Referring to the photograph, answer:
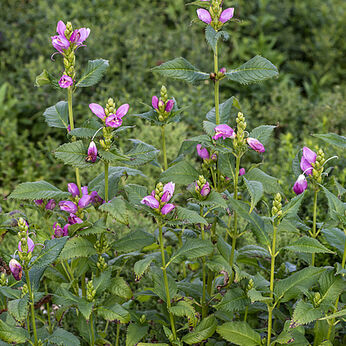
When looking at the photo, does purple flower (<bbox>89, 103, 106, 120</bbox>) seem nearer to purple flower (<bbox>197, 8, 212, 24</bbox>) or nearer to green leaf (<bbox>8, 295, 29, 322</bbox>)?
purple flower (<bbox>197, 8, 212, 24</bbox>)

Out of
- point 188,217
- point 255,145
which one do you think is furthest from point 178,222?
point 255,145

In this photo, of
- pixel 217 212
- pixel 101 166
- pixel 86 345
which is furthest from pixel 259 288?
pixel 101 166

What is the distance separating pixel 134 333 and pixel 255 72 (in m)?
1.08

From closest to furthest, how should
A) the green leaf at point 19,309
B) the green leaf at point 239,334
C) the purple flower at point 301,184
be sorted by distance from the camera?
the green leaf at point 19,309
the purple flower at point 301,184
the green leaf at point 239,334

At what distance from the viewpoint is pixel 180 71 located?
1.91 meters

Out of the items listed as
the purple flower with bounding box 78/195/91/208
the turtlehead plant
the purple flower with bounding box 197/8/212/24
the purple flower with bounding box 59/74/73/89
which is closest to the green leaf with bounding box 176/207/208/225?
the turtlehead plant

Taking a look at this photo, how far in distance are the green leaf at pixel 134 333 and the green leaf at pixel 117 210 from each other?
0.52 meters

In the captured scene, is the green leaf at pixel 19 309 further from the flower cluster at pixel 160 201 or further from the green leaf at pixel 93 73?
the green leaf at pixel 93 73

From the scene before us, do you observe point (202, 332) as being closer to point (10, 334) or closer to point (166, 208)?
point (166, 208)

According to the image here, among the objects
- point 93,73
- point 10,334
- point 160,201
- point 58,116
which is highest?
point 93,73

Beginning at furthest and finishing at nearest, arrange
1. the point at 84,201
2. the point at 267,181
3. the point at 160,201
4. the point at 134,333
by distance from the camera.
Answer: the point at 134,333
the point at 84,201
the point at 267,181
the point at 160,201

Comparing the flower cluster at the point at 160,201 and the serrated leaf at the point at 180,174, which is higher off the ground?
the flower cluster at the point at 160,201

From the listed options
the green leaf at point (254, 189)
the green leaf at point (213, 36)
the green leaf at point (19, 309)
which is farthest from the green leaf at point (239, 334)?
the green leaf at point (213, 36)

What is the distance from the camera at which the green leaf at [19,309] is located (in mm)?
1609
